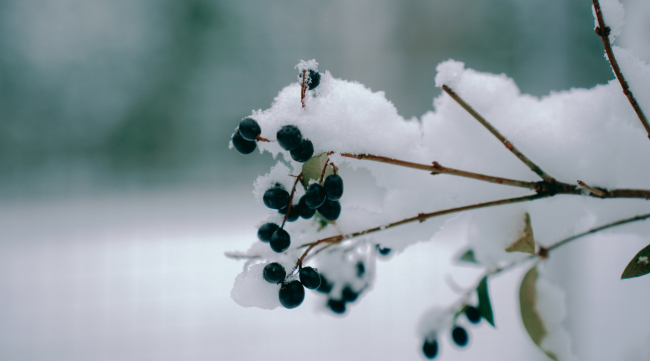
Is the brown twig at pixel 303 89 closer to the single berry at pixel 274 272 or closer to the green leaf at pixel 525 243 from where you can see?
the single berry at pixel 274 272

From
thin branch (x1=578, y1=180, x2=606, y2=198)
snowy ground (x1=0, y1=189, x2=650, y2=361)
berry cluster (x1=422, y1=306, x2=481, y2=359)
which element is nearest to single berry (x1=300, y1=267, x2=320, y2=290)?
thin branch (x1=578, y1=180, x2=606, y2=198)

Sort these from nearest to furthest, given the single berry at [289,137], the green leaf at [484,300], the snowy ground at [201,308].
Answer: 1. the single berry at [289,137]
2. the green leaf at [484,300]
3. the snowy ground at [201,308]

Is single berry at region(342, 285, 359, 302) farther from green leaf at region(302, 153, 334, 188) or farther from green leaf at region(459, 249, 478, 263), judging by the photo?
green leaf at region(302, 153, 334, 188)

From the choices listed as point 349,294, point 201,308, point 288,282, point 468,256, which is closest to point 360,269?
point 349,294

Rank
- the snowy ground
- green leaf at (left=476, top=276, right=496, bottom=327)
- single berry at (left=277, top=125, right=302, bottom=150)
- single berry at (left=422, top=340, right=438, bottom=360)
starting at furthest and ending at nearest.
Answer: the snowy ground
single berry at (left=422, top=340, right=438, bottom=360)
green leaf at (left=476, top=276, right=496, bottom=327)
single berry at (left=277, top=125, right=302, bottom=150)

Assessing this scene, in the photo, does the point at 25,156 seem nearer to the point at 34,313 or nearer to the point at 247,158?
the point at 34,313

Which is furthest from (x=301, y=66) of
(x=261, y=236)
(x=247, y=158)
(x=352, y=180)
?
(x=247, y=158)

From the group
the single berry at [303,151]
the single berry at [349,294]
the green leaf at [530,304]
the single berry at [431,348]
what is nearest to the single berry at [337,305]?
the single berry at [349,294]
